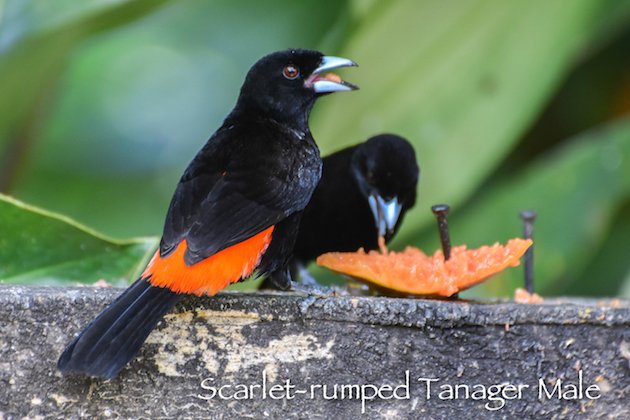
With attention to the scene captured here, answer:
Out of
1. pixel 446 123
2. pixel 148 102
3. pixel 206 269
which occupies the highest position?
pixel 148 102

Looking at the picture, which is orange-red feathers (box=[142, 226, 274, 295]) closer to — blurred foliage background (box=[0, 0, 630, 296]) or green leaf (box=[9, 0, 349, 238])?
blurred foliage background (box=[0, 0, 630, 296])

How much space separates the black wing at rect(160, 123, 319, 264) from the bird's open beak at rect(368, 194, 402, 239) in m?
0.67

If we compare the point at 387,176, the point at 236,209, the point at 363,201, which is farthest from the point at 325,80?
the point at 236,209

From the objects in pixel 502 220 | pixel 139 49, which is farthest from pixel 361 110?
pixel 139 49

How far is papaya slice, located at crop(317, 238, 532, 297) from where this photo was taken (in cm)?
259

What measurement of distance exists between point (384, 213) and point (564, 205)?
3.15 ft

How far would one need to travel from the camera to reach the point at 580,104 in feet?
16.8

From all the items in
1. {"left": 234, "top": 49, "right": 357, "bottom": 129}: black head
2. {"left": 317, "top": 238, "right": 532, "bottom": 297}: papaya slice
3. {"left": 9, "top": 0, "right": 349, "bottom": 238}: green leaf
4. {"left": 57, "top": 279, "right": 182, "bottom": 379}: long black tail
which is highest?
{"left": 9, "top": 0, "right": 349, "bottom": 238}: green leaf

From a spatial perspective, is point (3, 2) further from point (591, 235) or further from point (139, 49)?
point (139, 49)

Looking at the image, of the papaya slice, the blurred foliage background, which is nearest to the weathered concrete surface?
the papaya slice

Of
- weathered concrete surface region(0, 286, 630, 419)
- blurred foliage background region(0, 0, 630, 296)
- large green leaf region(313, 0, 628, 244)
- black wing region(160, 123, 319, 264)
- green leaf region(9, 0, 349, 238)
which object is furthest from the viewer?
green leaf region(9, 0, 349, 238)

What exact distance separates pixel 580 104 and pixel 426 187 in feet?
4.80

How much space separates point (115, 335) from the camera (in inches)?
82.4

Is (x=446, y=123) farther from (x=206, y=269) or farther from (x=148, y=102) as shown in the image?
(x=148, y=102)
